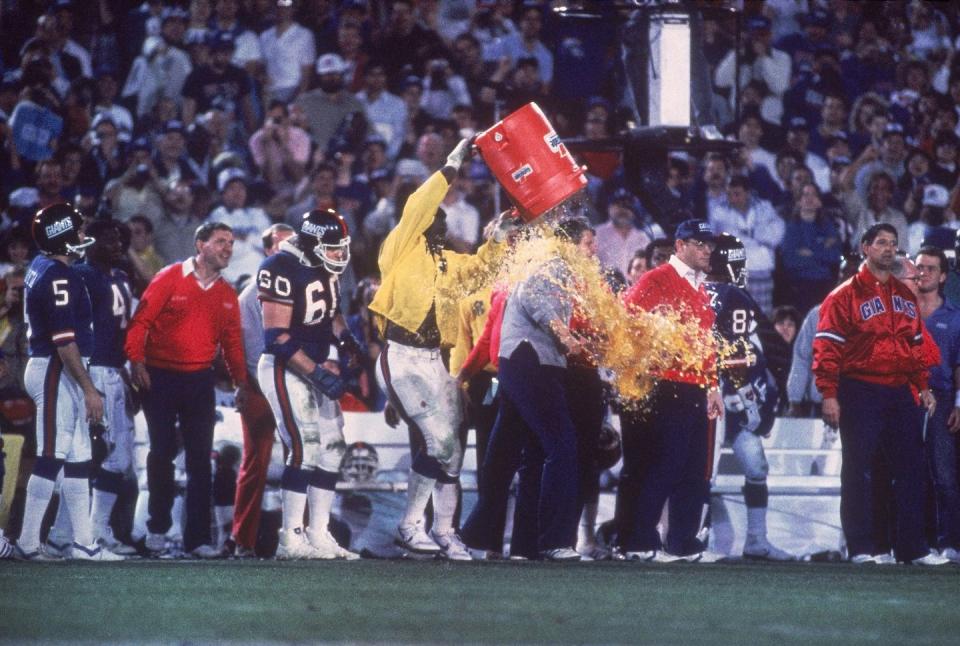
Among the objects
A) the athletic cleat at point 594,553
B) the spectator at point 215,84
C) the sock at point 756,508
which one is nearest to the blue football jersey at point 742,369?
the sock at point 756,508

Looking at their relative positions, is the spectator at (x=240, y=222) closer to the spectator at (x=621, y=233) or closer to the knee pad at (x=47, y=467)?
the spectator at (x=621, y=233)

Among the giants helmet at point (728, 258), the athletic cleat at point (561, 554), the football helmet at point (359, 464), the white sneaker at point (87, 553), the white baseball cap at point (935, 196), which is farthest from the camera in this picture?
the white baseball cap at point (935, 196)

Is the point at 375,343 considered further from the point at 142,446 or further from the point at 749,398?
the point at 749,398

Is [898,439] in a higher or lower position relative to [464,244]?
lower

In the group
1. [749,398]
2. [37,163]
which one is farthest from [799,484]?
[37,163]

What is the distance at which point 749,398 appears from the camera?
10.1m

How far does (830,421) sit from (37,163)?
799cm

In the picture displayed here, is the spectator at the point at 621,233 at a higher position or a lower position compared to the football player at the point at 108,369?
higher

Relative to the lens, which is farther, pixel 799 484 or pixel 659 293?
pixel 799 484

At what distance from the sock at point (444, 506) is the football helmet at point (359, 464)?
102 centimetres

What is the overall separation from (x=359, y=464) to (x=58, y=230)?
264cm

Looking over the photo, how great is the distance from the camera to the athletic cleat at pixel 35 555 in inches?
340

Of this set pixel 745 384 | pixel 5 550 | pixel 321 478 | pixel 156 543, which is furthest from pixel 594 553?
pixel 5 550

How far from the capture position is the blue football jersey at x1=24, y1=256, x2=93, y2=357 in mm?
8688
